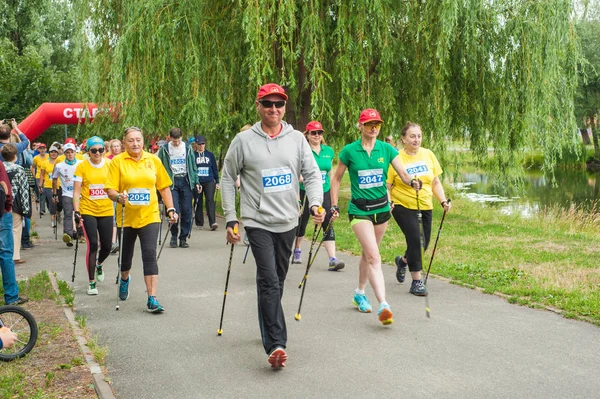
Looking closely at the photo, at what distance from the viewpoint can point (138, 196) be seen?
24.2 feet

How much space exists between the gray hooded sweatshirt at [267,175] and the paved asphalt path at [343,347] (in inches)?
43.7

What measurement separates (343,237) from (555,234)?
4.02m

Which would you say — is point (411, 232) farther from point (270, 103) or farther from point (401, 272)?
point (270, 103)

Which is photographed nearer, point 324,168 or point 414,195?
point 414,195

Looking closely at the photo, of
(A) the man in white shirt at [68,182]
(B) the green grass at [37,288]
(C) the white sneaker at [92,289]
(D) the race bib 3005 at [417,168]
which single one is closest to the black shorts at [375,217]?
(D) the race bib 3005 at [417,168]

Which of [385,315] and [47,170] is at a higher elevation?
[47,170]

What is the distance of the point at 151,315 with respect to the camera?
7.12m

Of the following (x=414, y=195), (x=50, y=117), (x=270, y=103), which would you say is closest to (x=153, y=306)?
(x=270, y=103)

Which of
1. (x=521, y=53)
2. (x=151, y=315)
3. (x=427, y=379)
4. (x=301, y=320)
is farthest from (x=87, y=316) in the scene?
(x=521, y=53)

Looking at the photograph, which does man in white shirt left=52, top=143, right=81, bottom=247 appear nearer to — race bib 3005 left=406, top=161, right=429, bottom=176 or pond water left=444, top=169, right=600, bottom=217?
race bib 3005 left=406, top=161, right=429, bottom=176

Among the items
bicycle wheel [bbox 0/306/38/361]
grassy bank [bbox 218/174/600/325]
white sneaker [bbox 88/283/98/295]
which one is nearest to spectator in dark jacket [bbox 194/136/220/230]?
grassy bank [bbox 218/174/600/325]

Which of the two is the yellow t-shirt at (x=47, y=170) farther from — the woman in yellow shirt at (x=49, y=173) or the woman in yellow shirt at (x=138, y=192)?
the woman in yellow shirt at (x=138, y=192)

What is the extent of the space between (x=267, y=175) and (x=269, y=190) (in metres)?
0.12

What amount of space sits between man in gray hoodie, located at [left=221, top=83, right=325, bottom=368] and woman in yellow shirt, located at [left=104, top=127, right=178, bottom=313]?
73.2 inches
